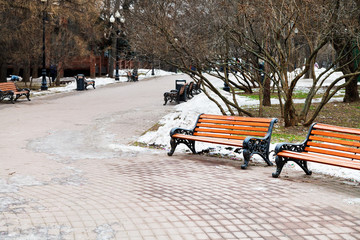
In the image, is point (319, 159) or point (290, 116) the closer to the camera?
point (319, 159)

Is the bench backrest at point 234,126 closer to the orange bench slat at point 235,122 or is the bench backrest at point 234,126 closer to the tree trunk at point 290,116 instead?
the orange bench slat at point 235,122

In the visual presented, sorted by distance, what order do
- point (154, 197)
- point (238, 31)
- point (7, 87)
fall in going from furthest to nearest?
point (7, 87) < point (238, 31) < point (154, 197)

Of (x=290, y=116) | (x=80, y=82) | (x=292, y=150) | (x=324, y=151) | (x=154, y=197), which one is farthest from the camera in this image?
(x=80, y=82)

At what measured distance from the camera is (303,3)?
37.0ft

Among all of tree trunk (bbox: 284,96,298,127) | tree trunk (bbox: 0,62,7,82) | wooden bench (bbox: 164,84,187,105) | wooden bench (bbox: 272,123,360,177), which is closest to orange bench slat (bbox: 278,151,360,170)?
wooden bench (bbox: 272,123,360,177)

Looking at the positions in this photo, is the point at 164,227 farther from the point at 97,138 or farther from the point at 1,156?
the point at 97,138

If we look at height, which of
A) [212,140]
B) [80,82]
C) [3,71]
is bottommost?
[212,140]

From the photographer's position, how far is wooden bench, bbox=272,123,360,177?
7.08 metres

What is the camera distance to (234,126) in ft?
31.1

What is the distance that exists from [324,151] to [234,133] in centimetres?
219

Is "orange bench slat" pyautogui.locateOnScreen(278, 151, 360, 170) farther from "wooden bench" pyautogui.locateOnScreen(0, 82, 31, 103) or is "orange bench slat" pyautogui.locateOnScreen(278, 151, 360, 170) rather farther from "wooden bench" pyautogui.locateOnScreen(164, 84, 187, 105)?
"wooden bench" pyautogui.locateOnScreen(0, 82, 31, 103)

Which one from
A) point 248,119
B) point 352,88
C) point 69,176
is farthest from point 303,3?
point 352,88

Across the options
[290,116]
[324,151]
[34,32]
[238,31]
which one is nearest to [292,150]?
[324,151]

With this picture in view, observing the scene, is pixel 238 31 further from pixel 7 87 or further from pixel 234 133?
pixel 7 87
